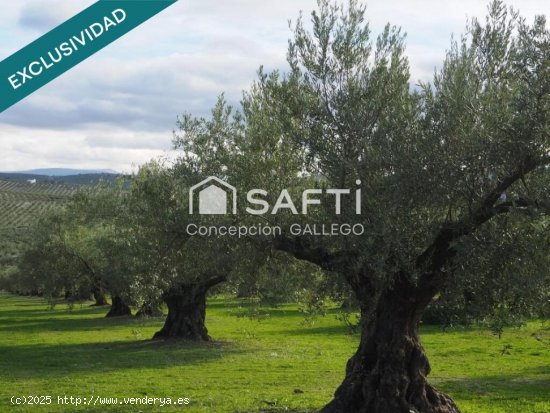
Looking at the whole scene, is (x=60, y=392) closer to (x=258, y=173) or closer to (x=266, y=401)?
(x=266, y=401)

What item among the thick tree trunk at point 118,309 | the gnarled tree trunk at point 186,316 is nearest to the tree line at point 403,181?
the gnarled tree trunk at point 186,316

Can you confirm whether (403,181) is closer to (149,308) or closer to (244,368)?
(244,368)

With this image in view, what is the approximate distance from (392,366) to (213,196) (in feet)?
24.5

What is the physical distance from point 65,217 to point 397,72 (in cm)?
5172

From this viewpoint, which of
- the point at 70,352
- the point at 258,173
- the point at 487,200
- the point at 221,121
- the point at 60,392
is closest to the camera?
the point at 487,200

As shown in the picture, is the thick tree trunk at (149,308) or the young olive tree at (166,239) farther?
the thick tree trunk at (149,308)

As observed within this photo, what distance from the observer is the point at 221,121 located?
1041 inches

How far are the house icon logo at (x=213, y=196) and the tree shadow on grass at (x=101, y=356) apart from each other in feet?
37.4

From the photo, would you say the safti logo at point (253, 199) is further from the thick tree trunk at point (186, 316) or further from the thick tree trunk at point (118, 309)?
the thick tree trunk at point (118, 309)

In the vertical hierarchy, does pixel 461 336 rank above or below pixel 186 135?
below

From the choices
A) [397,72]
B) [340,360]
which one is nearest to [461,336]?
[340,360]

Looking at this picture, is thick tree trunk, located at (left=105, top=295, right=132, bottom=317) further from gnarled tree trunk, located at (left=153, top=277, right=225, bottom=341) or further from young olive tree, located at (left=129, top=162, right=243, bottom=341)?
young olive tree, located at (left=129, top=162, right=243, bottom=341)

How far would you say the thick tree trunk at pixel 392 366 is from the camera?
17297 mm

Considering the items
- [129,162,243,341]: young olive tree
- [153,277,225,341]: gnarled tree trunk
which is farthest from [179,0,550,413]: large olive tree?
[153,277,225,341]: gnarled tree trunk
